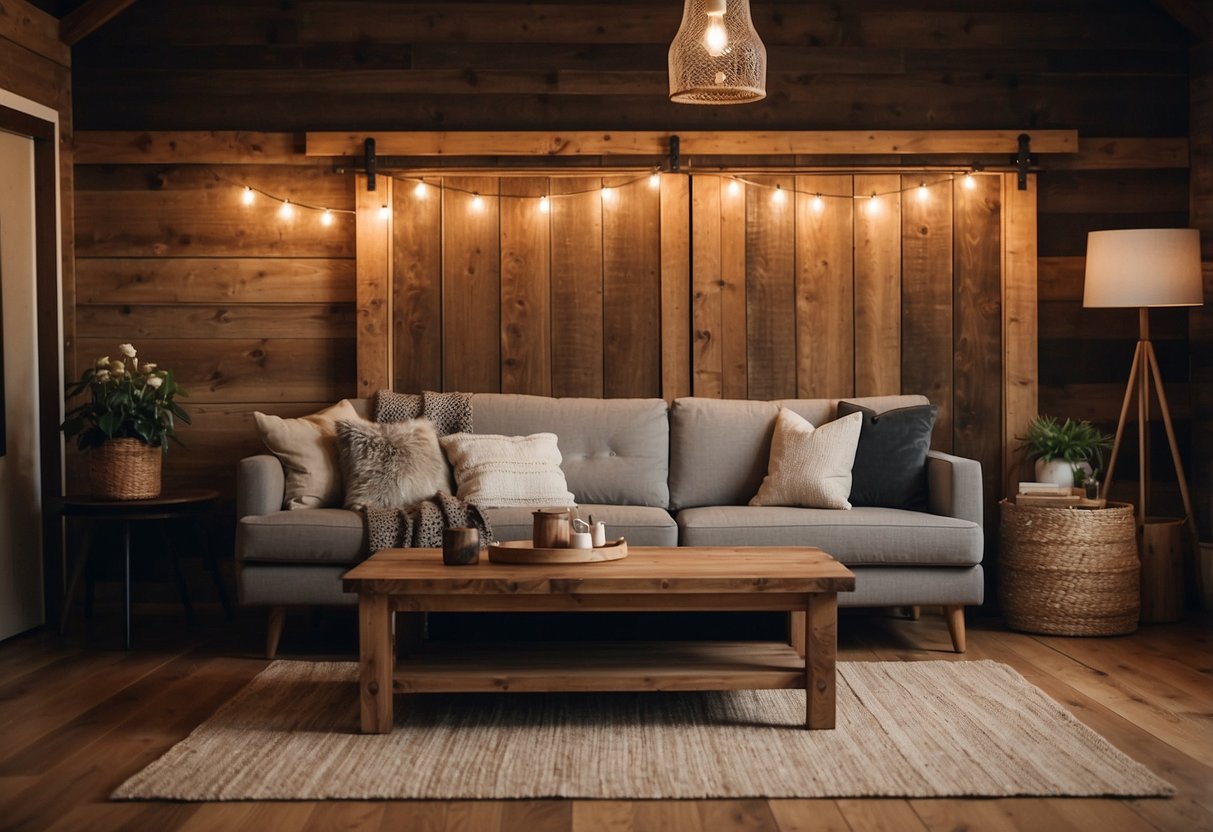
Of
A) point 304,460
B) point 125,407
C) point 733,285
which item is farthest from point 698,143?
point 125,407

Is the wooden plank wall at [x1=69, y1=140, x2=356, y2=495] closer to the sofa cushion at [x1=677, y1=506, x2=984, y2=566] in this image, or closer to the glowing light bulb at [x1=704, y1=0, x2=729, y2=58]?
the sofa cushion at [x1=677, y1=506, x2=984, y2=566]

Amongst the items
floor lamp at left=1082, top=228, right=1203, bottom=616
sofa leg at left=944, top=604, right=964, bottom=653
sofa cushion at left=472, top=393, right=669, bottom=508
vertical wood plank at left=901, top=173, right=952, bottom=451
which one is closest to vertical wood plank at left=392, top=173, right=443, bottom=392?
sofa cushion at left=472, top=393, right=669, bottom=508

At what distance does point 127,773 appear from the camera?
2891mm

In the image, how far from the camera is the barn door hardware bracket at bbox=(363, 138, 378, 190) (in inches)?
198

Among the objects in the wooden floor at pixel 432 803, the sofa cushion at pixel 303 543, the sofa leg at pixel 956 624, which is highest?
the sofa cushion at pixel 303 543

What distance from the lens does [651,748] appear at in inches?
120

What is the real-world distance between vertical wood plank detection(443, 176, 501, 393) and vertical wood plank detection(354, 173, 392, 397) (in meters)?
0.25

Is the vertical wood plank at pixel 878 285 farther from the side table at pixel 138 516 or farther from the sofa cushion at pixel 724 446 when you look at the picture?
the side table at pixel 138 516

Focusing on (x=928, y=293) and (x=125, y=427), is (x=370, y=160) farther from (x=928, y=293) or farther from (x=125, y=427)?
(x=928, y=293)

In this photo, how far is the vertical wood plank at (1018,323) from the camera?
16.5 feet

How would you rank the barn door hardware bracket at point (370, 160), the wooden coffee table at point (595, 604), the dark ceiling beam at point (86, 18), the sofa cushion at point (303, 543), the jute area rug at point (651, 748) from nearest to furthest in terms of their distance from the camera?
the jute area rug at point (651, 748)
the wooden coffee table at point (595, 604)
the sofa cushion at point (303, 543)
the dark ceiling beam at point (86, 18)
the barn door hardware bracket at point (370, 160)

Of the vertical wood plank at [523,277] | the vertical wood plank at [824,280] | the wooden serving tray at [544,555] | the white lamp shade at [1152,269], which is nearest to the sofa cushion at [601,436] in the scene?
the vertical wood plank at [523,277]

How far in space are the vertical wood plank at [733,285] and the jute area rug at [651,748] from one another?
1735 mm

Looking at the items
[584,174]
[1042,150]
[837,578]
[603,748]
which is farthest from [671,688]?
[1042,150]
